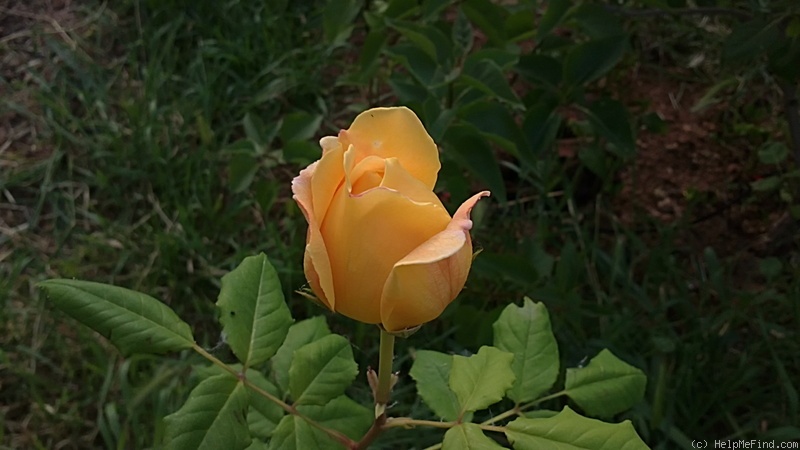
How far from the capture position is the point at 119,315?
0.71 m

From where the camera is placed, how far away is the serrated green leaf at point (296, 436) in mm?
717

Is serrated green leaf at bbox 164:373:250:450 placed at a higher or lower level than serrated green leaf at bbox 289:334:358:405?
higher

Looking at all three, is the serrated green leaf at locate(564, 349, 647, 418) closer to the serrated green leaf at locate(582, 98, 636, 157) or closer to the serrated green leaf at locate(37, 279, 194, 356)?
the serrated green leaf at locate(37, 279, 194, 356)

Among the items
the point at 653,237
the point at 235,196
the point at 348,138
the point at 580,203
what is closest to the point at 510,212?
the point at 580,203

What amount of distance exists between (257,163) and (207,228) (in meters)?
0.35

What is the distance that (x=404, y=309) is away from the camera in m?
0.58

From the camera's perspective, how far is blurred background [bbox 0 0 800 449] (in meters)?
1.38

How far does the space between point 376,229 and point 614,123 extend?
0.99 m

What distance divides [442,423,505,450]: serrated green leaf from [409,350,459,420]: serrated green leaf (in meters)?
0.14

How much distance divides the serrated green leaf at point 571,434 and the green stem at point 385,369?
0.12 metres

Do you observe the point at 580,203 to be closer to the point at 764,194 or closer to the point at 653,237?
the point at 653,237

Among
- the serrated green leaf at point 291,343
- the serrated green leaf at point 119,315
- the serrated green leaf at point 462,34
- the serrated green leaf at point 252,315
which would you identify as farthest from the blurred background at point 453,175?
the serrated green leaf at point 119,315

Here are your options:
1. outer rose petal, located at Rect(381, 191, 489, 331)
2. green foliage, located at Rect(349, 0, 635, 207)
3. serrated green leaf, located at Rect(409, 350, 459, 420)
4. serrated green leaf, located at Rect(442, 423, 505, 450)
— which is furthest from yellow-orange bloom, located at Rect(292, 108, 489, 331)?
green foliage, located at Rect(349, 0, 635, 207)

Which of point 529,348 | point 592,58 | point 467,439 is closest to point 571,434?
point 467,439
